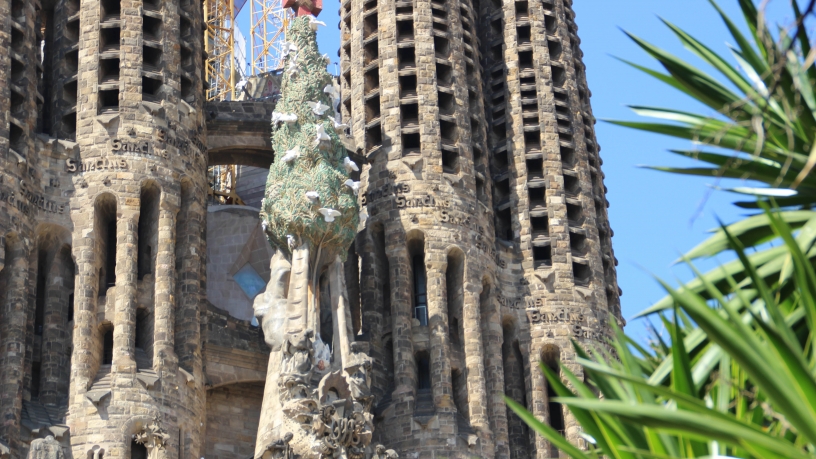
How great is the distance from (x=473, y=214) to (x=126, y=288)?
326 inches

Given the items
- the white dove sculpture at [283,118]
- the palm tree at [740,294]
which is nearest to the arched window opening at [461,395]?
the white dove sculpture at [283,118]

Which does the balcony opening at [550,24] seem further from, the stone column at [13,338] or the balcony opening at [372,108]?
the stone column at [13,338]

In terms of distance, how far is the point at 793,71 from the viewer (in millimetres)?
15016

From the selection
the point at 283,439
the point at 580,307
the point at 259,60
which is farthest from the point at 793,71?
the point at 259,60

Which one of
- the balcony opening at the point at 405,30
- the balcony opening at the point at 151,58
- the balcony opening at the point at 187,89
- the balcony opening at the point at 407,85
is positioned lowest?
the balcony opening at the point at 187,89

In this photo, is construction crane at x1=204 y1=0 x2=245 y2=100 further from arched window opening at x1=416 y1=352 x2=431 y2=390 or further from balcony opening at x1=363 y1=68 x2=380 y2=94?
arched window opening at x1=416 y1=352 x2=431 y2=390

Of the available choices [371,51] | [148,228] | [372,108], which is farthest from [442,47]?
[148,228]

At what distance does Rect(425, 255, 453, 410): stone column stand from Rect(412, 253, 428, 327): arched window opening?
373 millimetres

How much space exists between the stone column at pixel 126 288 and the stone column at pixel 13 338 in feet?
5.46

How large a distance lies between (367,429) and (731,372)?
1720 cm

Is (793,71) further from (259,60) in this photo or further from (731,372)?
(259,60)

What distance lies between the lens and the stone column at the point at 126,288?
105ft

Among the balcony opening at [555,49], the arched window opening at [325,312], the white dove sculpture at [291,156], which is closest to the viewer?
the arched window opening at [325,312]

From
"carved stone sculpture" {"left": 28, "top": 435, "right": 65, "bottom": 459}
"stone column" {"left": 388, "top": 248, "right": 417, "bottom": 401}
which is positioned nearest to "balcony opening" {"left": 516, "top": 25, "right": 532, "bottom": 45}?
"stone column" {"left": 388, "top": 248, "right": 417, "bottom": 401}
